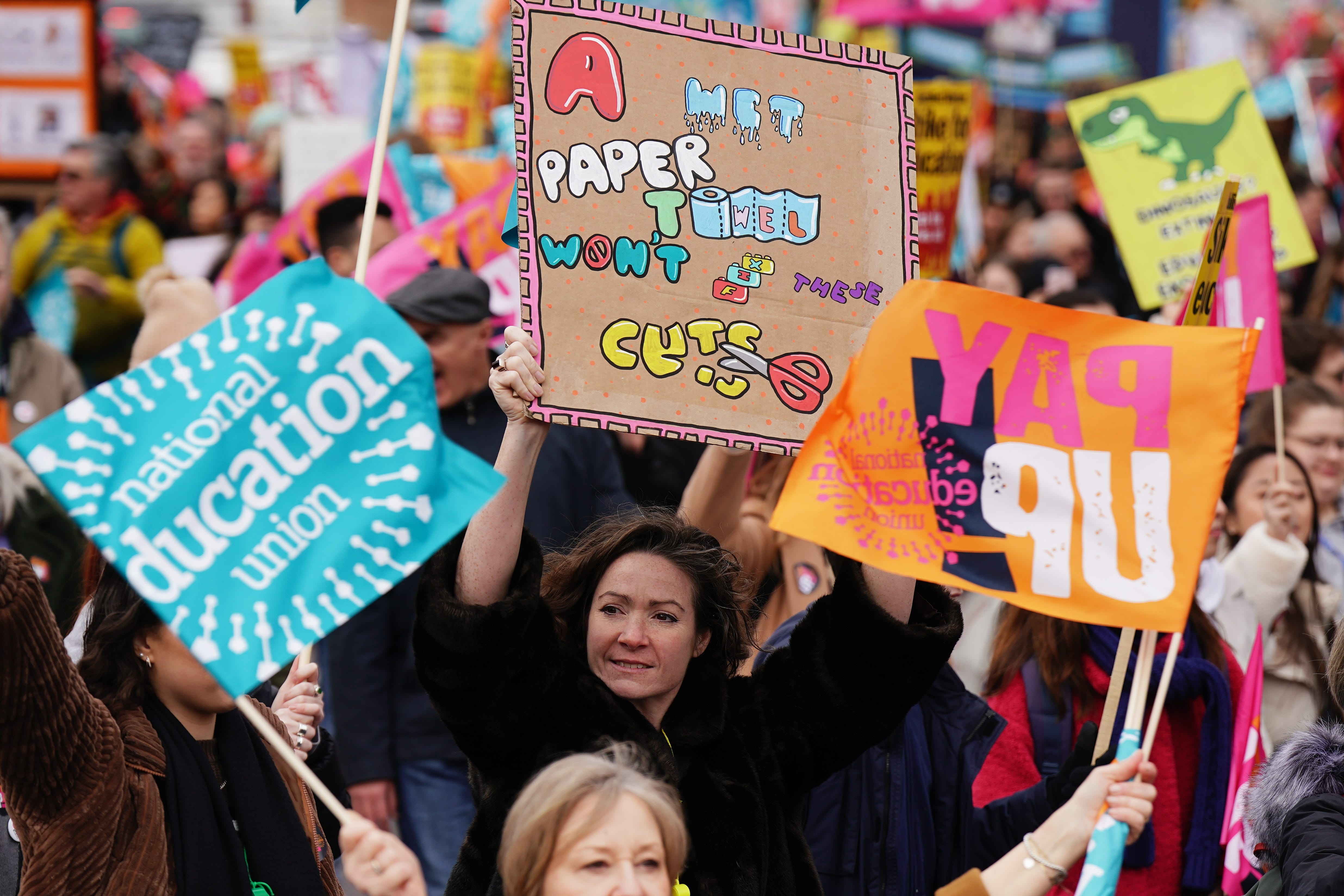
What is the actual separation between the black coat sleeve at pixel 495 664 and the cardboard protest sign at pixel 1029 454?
468mm

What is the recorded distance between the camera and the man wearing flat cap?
512cm

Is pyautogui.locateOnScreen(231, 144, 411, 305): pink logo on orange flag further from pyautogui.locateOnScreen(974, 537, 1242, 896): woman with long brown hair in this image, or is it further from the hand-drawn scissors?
the hand-drawn scissors

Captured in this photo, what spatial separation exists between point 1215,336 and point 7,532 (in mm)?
3933

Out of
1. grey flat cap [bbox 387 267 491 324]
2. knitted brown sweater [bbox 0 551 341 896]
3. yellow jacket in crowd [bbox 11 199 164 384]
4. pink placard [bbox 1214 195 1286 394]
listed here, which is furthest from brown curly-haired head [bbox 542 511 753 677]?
yellow jacket in crowd [bbox 11 199 164 384]

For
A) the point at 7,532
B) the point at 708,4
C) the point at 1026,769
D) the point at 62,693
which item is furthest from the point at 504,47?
the point at 62,693

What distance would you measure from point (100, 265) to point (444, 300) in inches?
151

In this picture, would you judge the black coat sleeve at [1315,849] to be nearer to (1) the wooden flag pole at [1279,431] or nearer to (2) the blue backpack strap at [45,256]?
(1) the wooden flag pole at [1279,431]

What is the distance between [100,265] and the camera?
28.0ft

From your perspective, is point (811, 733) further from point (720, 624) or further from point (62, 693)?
point (62, 693)

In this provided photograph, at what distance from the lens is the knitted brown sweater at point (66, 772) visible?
268 centimetres

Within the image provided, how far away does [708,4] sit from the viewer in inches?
687

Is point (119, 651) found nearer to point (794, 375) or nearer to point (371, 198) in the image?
point (371, 198)

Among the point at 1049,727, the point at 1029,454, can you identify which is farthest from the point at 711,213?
the point at 1049,727

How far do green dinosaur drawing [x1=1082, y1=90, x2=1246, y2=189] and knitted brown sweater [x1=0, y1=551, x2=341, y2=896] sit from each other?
15.7 feet
